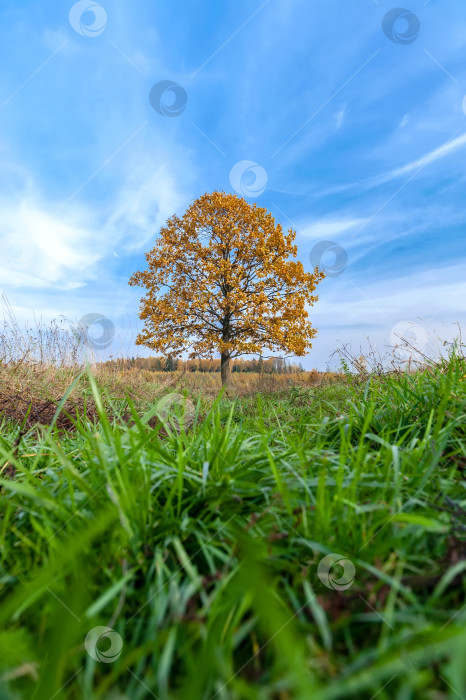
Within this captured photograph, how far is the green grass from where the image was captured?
734mm

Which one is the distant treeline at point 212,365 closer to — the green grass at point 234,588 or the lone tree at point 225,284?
the lone tree at point 225,284

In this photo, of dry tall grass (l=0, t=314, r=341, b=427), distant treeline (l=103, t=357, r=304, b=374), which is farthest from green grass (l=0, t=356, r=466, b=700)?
distant treeline (l=103, t=357, r=304, b=374)

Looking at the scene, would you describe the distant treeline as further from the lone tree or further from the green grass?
the green grass

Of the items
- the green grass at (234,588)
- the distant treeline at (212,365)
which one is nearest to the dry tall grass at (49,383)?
the green grass at (234,588)

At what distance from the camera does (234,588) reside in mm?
938

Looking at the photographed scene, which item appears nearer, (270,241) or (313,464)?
(313,464)

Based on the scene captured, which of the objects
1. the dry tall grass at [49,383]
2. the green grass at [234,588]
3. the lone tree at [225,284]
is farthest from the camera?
the lone tree at [225,284]

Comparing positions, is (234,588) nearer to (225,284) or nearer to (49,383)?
(49,383)

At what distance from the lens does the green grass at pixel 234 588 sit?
73 centimetres

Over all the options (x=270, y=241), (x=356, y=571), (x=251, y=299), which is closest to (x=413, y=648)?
(x=356, y=571)

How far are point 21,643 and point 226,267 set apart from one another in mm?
17943

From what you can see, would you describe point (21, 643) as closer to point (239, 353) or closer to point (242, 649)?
point (242, 649)

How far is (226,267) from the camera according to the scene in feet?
59.7

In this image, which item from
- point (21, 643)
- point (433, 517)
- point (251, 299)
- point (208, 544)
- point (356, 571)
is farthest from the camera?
point (251, 299)
